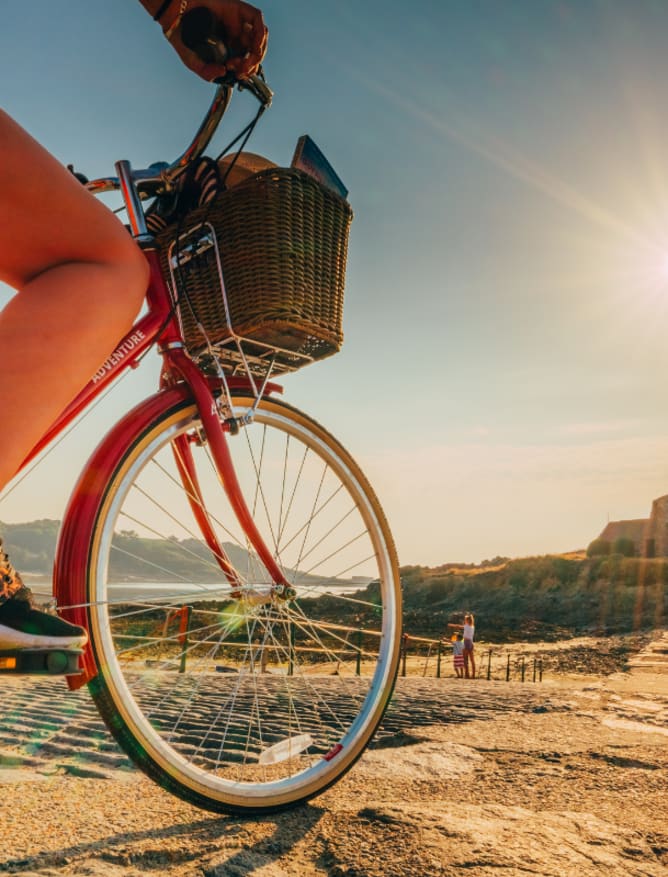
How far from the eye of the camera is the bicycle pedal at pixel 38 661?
135 cm

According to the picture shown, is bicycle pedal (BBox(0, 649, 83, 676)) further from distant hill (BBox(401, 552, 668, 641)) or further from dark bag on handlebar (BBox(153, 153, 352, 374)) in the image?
distant hill (BBox(401, 552, 668, 641))

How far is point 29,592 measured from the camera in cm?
145

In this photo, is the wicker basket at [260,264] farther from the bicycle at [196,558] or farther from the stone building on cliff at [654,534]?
the stone building on cliff at [654,534]

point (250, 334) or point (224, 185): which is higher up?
point (224, 185)

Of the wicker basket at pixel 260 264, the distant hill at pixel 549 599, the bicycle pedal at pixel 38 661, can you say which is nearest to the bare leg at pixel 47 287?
the bicycle pedal at pixel 38 661

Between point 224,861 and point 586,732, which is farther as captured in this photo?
point 586,732

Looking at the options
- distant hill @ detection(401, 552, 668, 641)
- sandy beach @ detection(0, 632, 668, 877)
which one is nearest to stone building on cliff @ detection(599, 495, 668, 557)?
distant hill @ detection(401, 552, 668, 641)

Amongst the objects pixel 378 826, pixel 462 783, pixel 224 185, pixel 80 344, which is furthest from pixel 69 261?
pixel 462 783

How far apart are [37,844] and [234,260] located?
5.42 feet

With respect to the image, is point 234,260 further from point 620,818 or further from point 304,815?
point 620,818

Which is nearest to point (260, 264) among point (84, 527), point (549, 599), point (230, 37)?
point (230, 37)

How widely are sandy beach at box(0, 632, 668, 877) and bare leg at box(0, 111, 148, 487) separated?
1.00m

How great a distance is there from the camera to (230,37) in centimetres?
168

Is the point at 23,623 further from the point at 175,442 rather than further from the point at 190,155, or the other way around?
the point at 190,155
